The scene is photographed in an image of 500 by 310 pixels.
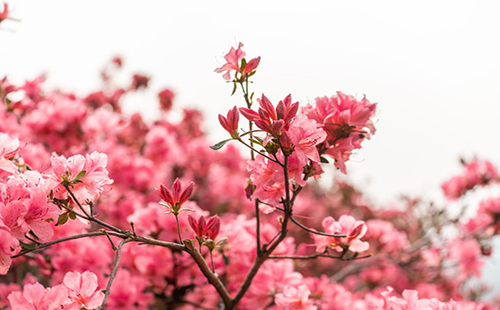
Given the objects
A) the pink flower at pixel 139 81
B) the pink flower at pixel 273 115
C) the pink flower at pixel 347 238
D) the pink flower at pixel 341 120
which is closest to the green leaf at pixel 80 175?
the pink flower at pixel 273 115

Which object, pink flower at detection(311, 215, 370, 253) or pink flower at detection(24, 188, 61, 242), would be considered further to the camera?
pink flower at detection(311, 215, 370, 253)

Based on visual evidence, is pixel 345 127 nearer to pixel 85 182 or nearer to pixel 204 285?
pixel 85 182

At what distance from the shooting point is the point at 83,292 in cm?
90

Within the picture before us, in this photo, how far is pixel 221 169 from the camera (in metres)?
3.79

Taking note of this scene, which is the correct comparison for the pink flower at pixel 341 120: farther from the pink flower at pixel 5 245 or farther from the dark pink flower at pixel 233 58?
the pink flower at pixel 5 245

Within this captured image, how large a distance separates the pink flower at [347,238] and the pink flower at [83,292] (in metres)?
0.60

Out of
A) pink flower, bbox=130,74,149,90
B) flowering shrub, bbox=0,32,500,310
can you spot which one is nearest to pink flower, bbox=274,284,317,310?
flowering shrub, bbox=0,32,500,310

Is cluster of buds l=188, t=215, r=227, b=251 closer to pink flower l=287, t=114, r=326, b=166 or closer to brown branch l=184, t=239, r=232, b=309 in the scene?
brown branch l=184, t=239, r=232, b=309

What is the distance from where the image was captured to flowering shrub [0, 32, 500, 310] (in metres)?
0.89

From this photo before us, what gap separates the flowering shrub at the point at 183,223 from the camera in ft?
2.93

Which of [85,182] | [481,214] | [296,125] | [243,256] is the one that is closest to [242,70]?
[296,125]

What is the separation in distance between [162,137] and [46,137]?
0.81m

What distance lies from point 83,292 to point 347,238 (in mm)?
686

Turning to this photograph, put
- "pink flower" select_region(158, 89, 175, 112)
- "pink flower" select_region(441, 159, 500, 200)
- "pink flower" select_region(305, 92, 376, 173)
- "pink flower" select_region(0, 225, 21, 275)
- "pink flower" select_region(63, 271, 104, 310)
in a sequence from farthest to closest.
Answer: "pink flower" select_region(158, 89, 175, 112), "pink flower" select_region(441, 159, 500, 200), "pink flower" select_region(305, 92, 376, 173), "pink flower" select_region(63, 271, 104, 310), "pink flower" select_region(0, 225, 21, 275)
